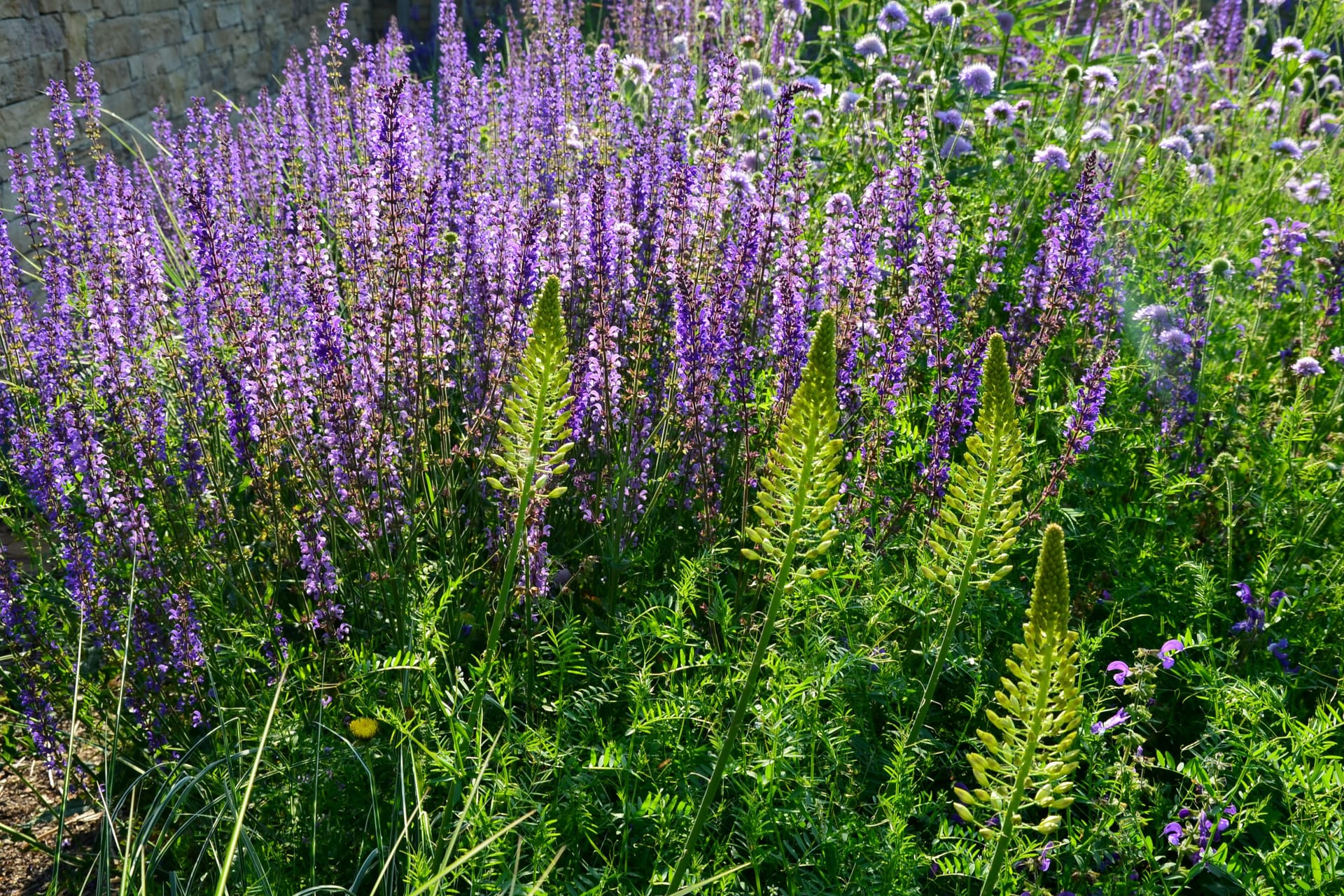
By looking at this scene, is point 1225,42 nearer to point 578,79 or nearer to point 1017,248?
point 1017,248

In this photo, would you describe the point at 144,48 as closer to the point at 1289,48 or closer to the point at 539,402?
the point at 1289,48

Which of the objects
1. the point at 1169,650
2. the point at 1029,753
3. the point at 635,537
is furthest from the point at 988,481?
the point at 635,537

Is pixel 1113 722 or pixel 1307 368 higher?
pixel 1307 368

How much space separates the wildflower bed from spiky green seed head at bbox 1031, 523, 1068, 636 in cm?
14

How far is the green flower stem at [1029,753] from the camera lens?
1234 mm

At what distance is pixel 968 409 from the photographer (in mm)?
2959

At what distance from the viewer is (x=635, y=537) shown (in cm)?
314

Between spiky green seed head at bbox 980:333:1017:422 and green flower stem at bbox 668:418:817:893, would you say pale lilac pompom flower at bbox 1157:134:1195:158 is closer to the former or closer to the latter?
spiky green seed head at bbox 980:333:1017:422

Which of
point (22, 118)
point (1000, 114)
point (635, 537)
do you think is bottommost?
point (635, 537)

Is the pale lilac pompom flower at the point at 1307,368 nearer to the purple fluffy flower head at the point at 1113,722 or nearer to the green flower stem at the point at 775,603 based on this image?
the purple fluffy flower head at the point at 1113,722

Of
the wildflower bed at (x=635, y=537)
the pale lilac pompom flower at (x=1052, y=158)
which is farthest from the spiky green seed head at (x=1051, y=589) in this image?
the pale lilac pompom flower at (x=1052, y=158)

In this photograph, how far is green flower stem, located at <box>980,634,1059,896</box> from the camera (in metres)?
1.23

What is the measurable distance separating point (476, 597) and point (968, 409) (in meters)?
1.47

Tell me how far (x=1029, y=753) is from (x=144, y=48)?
8.08 meters
